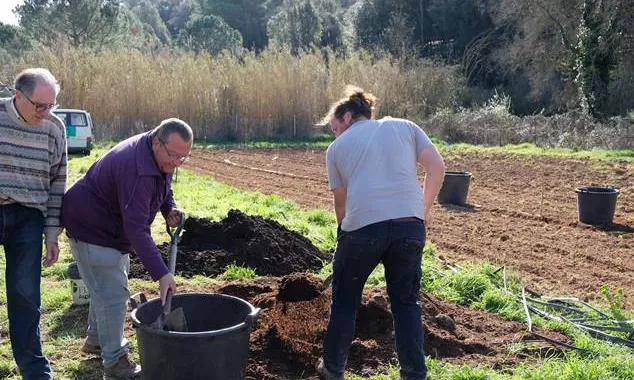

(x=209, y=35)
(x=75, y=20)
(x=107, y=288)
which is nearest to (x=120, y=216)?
(x=107, y=288)

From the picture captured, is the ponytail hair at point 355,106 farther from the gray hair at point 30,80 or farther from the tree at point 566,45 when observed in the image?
the tree at point 566,45

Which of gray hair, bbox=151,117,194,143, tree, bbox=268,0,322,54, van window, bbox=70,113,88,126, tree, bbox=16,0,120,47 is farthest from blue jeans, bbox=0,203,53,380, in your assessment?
tree, bbox=268,0,322,54

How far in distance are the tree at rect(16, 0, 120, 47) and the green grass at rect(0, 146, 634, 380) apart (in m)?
32.2

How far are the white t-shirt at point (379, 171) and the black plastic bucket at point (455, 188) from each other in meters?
8.06

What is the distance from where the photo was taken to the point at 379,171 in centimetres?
405

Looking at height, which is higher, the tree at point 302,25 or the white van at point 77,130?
the tree at point 302,25

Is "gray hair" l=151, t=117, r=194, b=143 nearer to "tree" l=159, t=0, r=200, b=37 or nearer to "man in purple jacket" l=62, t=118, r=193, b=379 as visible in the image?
"man in purple jacket" l=62, t=118, r=193, b=379

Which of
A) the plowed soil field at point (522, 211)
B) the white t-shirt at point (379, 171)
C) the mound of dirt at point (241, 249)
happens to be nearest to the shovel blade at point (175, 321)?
the white t-shirt at point (379, 171)

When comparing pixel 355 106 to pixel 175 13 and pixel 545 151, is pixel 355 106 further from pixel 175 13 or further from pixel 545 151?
pixel 175 13

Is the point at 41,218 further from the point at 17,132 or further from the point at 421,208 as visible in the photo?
the point at 421,208

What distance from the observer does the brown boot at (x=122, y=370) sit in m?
4.32

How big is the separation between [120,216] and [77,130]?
1630 cm

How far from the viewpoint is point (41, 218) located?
13.7ft

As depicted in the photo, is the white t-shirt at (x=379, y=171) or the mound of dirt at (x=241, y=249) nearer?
the white t-shirt at (x=379, y=171)
